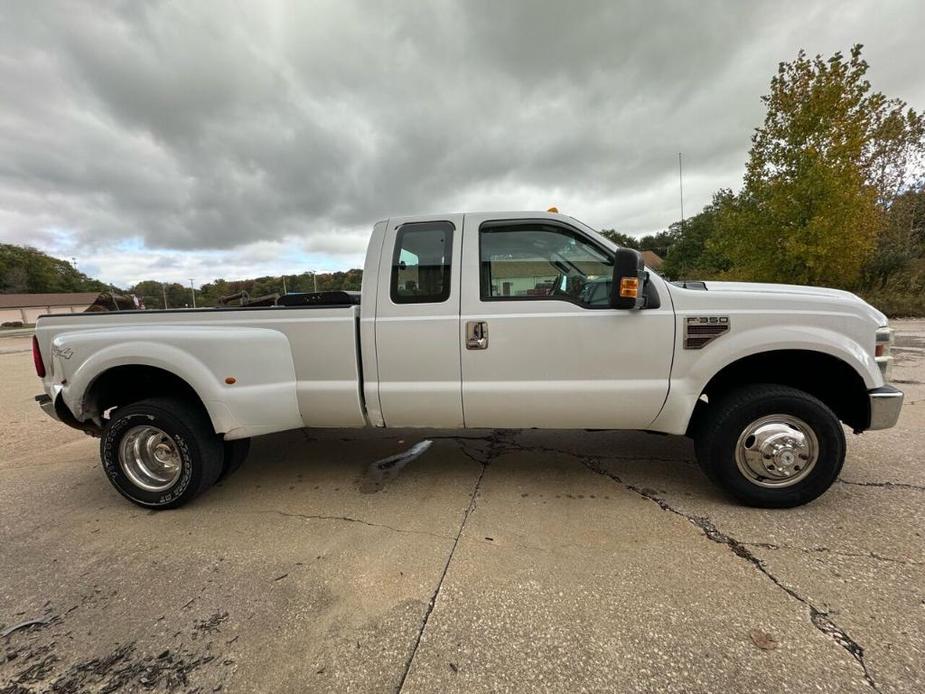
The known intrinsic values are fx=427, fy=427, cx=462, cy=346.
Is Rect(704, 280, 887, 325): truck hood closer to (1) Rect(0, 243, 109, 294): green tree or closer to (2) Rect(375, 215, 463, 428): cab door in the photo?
(2) Rect(375, 215, 463, 428): cab door

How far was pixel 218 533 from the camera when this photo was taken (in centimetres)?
274

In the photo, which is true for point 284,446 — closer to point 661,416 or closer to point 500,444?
point 500,444

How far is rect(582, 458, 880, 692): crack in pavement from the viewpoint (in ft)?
5.62

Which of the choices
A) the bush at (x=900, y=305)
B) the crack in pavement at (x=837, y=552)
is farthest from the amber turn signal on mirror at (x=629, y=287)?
the bush at (x=900, y=305)

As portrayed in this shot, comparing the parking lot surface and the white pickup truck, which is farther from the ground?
the white pickup truck

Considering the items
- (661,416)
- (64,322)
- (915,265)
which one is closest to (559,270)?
(661,416)

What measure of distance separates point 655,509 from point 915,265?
23.1m

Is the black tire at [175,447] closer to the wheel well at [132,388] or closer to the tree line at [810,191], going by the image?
the wheel well at [132,388]

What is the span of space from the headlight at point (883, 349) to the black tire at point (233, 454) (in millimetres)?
4468

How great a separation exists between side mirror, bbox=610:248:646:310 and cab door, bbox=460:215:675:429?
13 cm

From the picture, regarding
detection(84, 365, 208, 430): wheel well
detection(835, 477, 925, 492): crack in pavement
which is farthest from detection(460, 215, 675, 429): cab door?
detection(84, 365, 208, 430): wheel well

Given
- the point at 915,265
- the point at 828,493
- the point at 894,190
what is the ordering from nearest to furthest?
1. the point at 828,493
2. the point at 915,265
3. the point at 894,190

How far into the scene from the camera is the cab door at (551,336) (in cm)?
276

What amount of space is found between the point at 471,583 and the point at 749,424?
200cm
